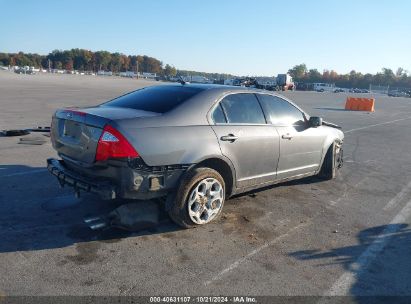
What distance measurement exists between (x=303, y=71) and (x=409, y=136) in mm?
157987

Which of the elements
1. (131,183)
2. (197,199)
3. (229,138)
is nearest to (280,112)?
(229,138)

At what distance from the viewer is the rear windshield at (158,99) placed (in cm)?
470

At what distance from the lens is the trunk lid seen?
4164mm

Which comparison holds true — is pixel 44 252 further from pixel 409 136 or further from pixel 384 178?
pixel 409 136

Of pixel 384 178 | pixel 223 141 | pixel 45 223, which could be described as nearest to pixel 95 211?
pixel 45 223

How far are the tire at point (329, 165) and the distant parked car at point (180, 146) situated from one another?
1264 mm

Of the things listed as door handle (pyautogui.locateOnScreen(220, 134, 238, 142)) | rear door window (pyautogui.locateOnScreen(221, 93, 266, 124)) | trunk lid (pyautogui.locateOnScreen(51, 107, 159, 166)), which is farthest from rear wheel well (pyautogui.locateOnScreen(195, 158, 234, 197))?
trunk lid (pyautogui.locateOnScreen(51, 107, 159, 166))

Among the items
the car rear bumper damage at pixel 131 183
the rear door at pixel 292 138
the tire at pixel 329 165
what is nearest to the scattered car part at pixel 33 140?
the car rear bumper damage at pixel 131 183

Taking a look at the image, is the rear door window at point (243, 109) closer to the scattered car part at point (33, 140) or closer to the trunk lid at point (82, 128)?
the trunk lid at point (82, 128)

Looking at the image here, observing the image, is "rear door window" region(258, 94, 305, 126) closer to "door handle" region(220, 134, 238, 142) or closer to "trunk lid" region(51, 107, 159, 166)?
"door handle" region(220, 134, 238, 142)

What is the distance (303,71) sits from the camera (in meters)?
166

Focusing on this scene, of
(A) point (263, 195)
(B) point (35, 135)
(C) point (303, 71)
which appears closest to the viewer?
(A) point (263, 195)

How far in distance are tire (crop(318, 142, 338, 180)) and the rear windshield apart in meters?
3.02

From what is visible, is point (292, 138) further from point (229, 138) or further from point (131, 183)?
point (131, 183)
